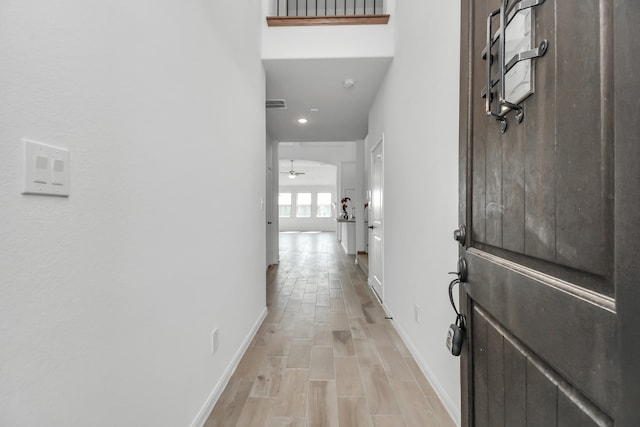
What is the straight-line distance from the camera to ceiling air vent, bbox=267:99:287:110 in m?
4.23

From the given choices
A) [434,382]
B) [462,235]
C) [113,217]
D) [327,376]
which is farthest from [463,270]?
[327,376]

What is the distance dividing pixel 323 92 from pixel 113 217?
344 centimetres

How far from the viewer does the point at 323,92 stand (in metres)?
3.94

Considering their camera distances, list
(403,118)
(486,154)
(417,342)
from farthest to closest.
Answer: (403,118), (417,342), (486,154)

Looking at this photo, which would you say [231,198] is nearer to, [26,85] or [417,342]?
[26,85]

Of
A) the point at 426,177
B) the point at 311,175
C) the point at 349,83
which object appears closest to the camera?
the point at 426,177

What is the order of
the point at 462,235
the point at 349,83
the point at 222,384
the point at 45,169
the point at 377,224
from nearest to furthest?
the point at 45,169 → the point at 462,235 → the point at 222,384 → the point at 349,83 → the point at 377,224

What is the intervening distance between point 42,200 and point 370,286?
4268 millimetres

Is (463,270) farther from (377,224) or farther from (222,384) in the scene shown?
(377,224)

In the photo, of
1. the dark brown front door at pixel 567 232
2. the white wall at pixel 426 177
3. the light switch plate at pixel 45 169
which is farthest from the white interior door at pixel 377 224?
the light switch plate at pixel 45 169

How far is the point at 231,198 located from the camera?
7.10 ft

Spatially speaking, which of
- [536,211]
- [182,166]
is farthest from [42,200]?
[536,211]

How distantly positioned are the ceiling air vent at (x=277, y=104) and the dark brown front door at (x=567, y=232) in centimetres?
360

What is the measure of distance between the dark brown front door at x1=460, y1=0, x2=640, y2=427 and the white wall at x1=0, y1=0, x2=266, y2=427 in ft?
3.73
